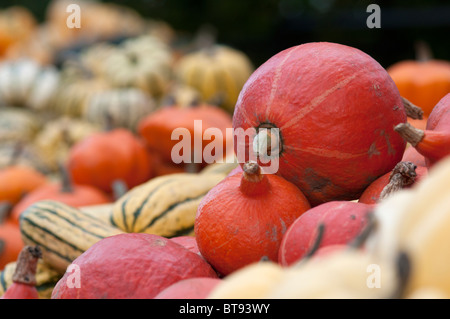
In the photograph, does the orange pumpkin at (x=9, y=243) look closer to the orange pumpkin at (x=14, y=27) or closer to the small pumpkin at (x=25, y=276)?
the small pumpkin at (x=25, y=276)

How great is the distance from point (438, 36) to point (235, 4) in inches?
74.6

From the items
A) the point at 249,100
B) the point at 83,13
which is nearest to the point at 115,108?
the point at 249,100

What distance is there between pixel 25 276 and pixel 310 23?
4.72 m

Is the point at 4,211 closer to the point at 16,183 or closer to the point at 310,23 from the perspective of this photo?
the point at 16,183

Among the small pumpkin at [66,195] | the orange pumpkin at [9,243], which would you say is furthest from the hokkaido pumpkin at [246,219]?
the small pumpkin at [66,195]

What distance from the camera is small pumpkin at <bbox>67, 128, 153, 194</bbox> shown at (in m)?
2.44

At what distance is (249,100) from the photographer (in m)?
1.12

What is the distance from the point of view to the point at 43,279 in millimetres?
1540

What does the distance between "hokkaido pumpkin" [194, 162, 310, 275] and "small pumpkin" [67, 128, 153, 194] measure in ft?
4.76

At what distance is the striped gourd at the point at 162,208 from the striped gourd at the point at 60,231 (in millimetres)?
89

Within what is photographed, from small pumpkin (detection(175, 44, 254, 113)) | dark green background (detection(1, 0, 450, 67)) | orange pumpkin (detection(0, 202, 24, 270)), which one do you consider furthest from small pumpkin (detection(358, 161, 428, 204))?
dark green background (detection(1, 0, 450, 67))

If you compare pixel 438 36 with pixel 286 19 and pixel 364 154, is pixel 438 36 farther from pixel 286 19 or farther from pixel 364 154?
pixel 364 154

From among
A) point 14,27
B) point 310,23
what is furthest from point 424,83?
point 14,27

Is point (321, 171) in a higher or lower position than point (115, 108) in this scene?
higher
